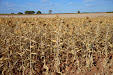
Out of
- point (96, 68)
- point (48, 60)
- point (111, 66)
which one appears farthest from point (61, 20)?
point (111, 66)

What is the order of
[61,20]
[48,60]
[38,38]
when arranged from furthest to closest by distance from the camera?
[38,38]
[48,60]
[61,20]

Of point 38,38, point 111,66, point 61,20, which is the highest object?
point 61,20

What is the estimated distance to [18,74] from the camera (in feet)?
9.54

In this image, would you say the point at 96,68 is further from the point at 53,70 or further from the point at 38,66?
the point at 38,66

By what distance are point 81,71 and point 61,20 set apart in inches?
62.2

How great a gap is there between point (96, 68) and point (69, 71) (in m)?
0.80

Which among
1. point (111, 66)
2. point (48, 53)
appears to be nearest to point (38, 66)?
point (48, 53)

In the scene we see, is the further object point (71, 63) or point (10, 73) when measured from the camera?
point (71, 63)

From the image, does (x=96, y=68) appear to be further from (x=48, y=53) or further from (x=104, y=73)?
(x=48, y=53)

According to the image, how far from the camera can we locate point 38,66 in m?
3.26

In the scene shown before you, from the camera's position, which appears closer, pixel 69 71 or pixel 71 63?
pixel 69 71

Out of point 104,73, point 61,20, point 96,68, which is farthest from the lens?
point 96,68

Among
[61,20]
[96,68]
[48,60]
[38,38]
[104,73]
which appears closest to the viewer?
[61,20]

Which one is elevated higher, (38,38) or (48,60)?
(38,38)
